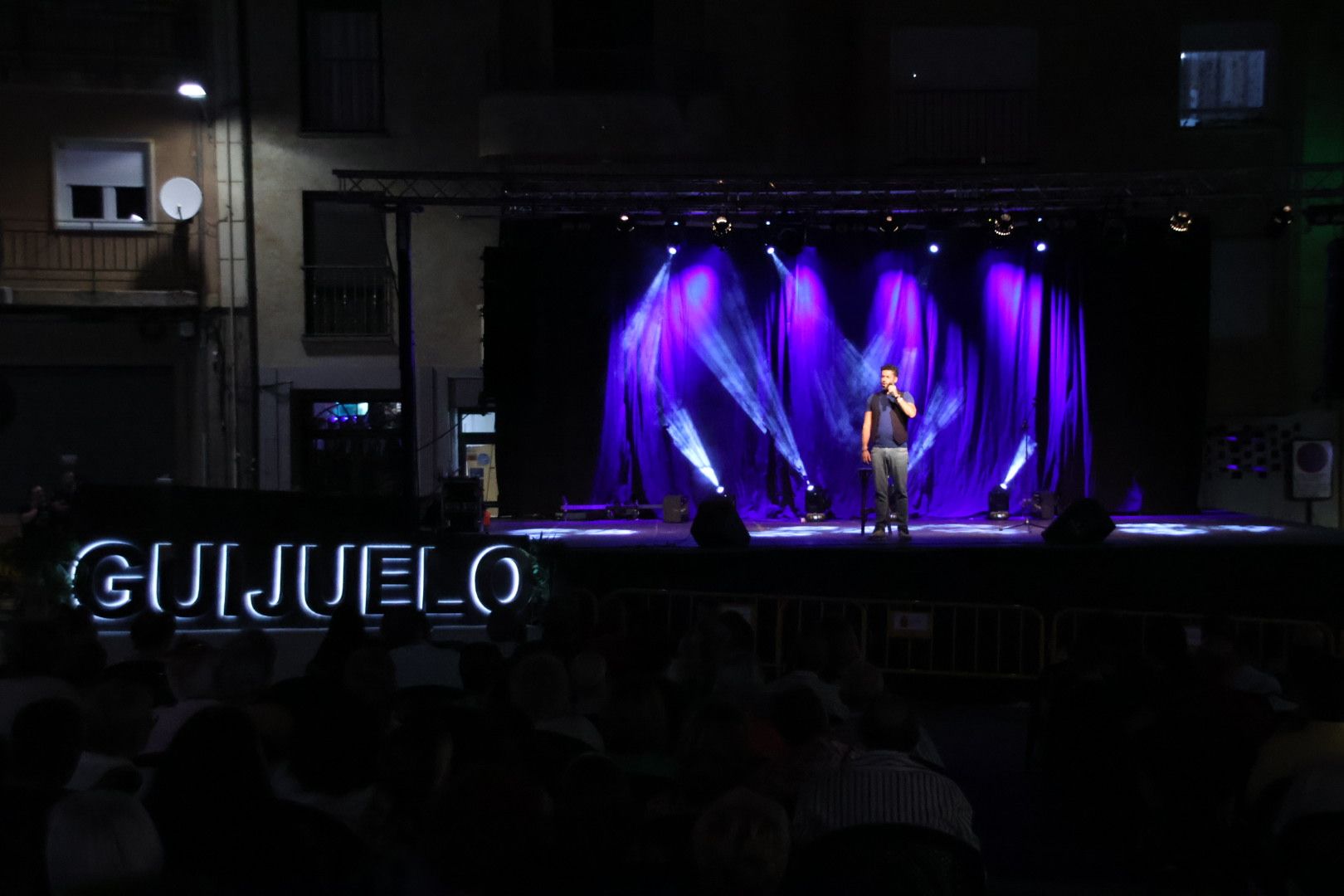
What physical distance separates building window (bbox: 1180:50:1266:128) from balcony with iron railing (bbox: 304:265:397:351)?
1038 cm

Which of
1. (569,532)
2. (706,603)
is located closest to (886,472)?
(569,532)

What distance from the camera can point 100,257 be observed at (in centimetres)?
1541

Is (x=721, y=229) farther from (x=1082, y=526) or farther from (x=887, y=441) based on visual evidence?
(x=1082, y=526)

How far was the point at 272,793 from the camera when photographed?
3.35 m

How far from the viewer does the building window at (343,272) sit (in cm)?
1547

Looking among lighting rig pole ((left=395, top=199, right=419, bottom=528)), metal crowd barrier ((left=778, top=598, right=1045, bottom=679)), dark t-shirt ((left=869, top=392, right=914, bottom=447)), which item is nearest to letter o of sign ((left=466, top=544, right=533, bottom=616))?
lighting rig pole ((left=395, top=199, right=419, bottom=528))

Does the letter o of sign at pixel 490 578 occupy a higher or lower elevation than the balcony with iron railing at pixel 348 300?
lower

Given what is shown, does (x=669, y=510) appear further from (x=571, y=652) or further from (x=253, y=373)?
(x=571, y=652)

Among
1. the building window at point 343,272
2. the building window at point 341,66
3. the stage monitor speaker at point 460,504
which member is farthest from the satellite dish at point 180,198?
the stage monitor speaker at point 460,504

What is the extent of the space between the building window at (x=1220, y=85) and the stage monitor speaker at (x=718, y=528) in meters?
8.82

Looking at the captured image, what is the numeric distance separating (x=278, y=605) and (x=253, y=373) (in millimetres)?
6374

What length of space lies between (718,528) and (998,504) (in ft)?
17.4

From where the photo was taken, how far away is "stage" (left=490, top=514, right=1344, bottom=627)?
35.1 ft

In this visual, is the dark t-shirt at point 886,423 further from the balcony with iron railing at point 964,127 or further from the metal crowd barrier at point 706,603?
the balcony with iron railing at point 964,127
